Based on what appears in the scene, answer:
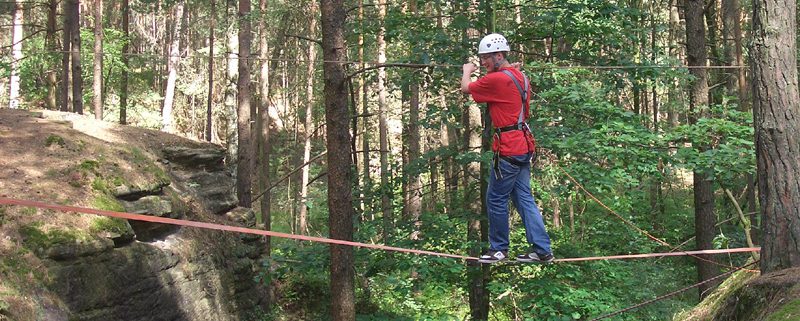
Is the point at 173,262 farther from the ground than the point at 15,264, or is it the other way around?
the point at 15,264

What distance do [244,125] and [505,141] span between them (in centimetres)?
1166

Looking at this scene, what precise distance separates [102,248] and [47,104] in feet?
62.7

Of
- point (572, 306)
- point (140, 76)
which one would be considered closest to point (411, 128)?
point (572, 306)

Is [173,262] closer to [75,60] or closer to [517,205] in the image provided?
[517,205]

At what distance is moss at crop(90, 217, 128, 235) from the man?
4.80m

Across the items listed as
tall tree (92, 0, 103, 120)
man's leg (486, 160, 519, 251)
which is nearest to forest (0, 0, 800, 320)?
man's leg (486, 160, 519, 251)

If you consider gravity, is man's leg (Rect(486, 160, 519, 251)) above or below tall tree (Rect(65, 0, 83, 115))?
below

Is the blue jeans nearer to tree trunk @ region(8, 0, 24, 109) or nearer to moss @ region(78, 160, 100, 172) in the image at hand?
moss @ region(78, 160, 100, 172)

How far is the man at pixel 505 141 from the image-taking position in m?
5.37

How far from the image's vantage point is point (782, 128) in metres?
4.63

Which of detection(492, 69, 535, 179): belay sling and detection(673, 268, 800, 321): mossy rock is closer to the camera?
detection(673, 268, 800, 321): mossy rock

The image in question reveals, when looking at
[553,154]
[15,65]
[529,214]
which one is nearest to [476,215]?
[553,154]

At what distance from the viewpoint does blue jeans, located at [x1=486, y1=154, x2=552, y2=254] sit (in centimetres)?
567

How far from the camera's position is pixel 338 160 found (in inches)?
313
